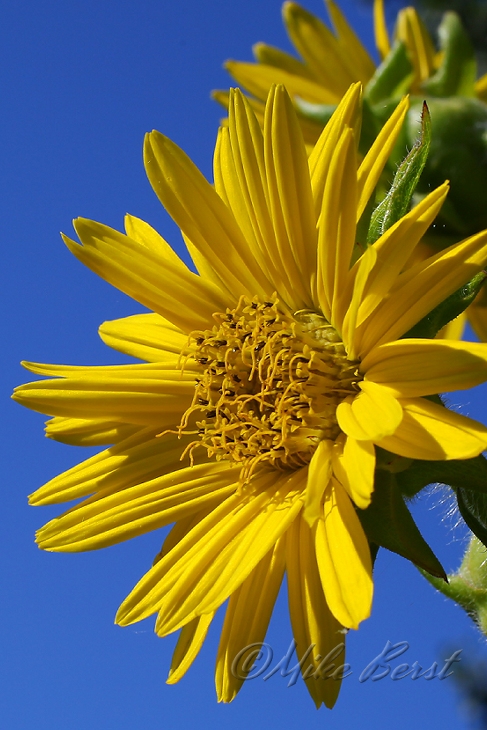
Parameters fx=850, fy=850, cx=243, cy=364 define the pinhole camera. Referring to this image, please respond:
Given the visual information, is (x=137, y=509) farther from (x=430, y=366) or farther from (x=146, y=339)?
(x=430, y=366)

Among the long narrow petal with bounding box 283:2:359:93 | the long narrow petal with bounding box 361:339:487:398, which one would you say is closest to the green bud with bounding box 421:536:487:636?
the long narrow petal with bounding box 361:339:487:398

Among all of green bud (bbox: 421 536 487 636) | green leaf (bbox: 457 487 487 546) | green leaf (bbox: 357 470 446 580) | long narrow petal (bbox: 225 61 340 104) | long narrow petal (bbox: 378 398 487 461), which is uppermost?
long narrow petal (bbox: 225 61 340 104)

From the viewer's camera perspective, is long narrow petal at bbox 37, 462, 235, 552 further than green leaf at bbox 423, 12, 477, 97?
No

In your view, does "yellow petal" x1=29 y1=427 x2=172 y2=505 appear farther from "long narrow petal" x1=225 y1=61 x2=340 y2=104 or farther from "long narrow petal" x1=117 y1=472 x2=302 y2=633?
"long narrow petal" x1=225 y1=61 x2=340 y2=104

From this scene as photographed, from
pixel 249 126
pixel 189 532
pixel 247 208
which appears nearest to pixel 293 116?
pixel 249 126

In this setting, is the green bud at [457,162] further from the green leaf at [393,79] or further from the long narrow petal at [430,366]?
the long narrow petal at [430,366]

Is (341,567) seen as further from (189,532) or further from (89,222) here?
(89,222)

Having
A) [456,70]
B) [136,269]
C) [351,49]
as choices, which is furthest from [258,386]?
[351,49]

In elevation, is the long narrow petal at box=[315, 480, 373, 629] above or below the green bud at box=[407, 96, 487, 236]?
below
